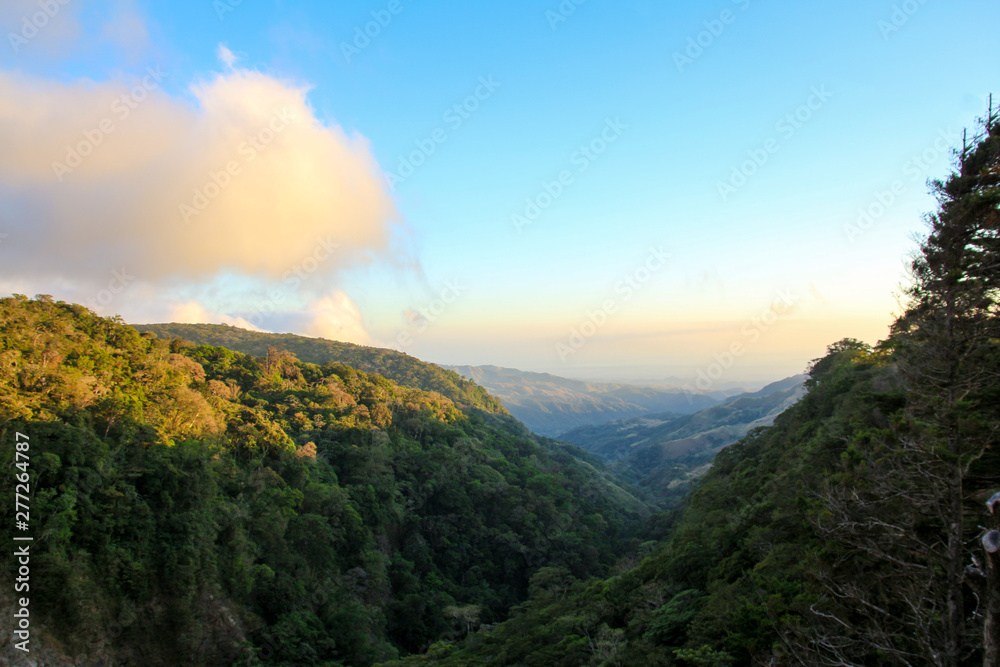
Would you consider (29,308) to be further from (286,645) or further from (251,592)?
(286,645)

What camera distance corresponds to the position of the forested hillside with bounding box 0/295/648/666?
1611 centimetres

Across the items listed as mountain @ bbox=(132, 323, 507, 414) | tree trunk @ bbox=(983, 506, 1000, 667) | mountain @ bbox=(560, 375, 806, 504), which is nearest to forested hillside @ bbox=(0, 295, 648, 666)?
tree trunk @ bbox=(983, 506, 1000, 667)

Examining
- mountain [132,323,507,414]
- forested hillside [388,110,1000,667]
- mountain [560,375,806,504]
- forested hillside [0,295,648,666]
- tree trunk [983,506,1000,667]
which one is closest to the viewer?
tree trunk [983,506,1000,667]

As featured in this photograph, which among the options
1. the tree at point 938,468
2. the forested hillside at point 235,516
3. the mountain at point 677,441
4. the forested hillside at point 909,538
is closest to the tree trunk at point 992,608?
the forested hillside at point 909,538

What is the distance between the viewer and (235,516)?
22.1 meters

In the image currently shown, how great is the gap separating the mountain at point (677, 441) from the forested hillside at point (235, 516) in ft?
151

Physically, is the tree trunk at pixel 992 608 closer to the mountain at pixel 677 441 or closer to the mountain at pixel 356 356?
the mountain at pixel 677 441

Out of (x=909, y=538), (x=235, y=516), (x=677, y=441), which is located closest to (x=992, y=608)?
(x=909, y=538)

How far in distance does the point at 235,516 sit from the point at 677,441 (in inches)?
4447

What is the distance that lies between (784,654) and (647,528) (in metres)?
46.0

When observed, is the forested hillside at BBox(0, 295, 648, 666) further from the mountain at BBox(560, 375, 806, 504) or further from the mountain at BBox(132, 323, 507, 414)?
the mountain at BBox(132, 323, 507, 414)

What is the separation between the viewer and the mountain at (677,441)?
9019cm

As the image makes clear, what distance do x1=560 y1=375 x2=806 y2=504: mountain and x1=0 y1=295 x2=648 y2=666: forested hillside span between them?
1808 inches

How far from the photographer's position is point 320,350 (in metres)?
121
